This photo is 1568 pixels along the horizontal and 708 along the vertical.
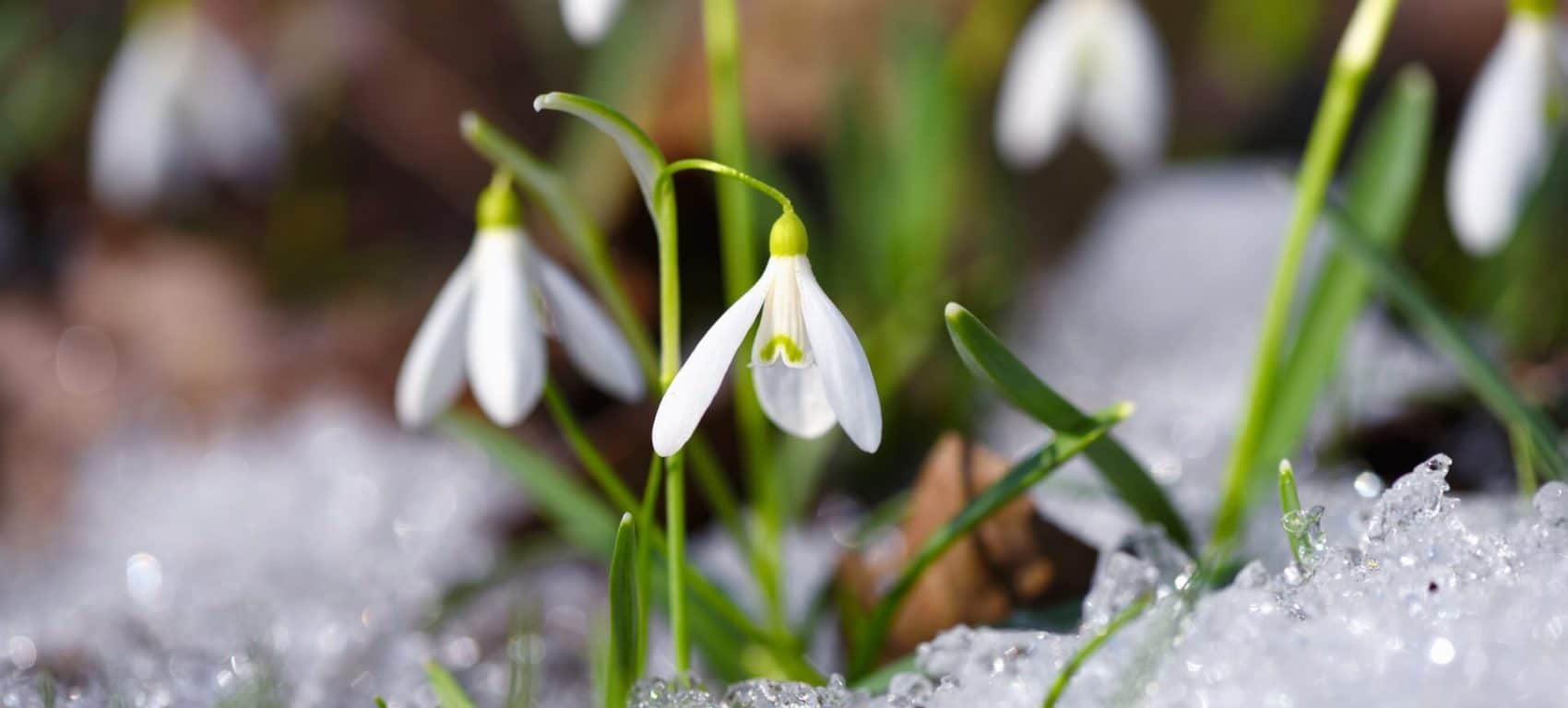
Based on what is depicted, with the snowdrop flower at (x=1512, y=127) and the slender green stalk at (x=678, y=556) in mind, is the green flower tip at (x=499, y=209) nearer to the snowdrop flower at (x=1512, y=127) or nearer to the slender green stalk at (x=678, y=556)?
the slender green stalk at (x=678, y=556)

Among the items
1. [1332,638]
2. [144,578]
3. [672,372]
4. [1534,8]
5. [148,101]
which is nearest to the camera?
[1332,638]

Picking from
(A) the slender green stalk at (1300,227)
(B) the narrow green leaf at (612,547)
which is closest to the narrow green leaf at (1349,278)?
(A) the slender green stalk at (1300,227)

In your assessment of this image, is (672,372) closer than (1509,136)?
Yes

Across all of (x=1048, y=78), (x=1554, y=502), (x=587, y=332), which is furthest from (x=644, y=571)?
(x=1048, y=78)

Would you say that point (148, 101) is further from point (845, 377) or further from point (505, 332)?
point (845, 377)

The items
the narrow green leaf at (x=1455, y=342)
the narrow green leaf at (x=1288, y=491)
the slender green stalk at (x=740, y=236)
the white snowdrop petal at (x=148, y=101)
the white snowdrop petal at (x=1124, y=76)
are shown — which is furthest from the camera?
the white snowdrop petal at (x=148, y=101)

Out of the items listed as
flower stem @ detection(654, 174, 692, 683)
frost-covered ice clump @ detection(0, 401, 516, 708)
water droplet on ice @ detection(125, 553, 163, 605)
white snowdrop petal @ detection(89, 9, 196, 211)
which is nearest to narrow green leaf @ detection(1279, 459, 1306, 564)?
flower stem @ detection(654, 174, 692, 683)
